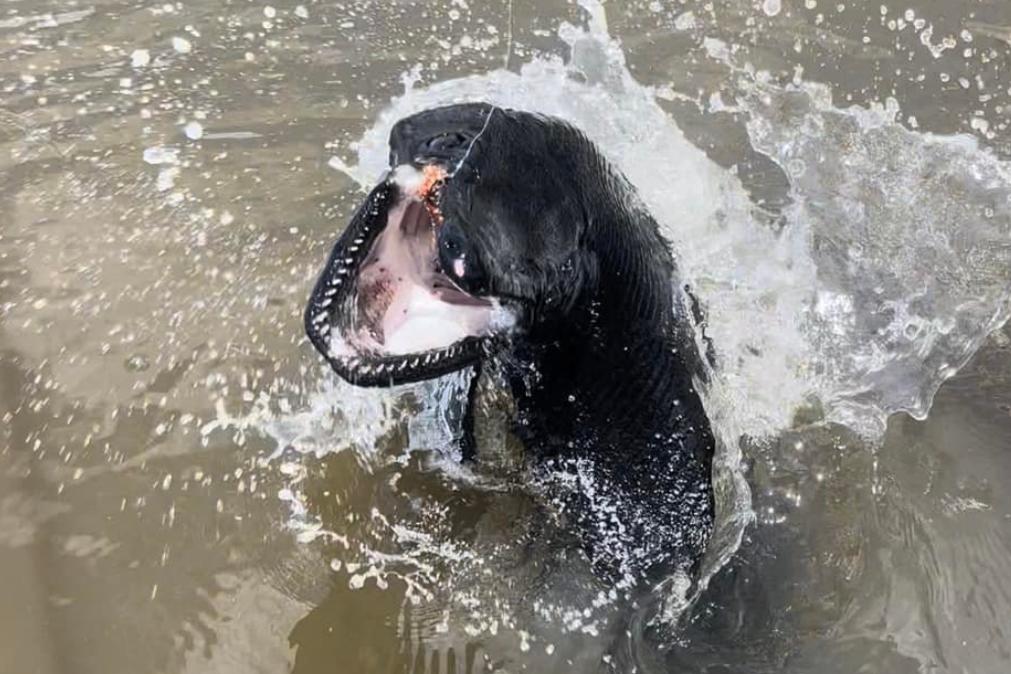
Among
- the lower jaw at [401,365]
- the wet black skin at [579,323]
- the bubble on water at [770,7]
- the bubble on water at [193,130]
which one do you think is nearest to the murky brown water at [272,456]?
the bubble on water at [193,130]

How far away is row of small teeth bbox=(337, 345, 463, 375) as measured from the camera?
2.11m

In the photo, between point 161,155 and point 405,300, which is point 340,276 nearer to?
point 405,300

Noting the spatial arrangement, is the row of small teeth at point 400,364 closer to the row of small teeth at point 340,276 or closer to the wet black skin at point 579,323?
the wet black skin at point 579,323

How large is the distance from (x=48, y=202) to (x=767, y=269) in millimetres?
2443

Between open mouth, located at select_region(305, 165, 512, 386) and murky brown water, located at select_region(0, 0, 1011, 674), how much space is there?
35.3 inches

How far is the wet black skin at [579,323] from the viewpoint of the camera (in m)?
2.11

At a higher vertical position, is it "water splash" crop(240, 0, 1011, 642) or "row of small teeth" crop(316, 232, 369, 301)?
"row of small teeth" crop(316, 232, 369, 301)

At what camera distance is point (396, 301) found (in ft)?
7.07

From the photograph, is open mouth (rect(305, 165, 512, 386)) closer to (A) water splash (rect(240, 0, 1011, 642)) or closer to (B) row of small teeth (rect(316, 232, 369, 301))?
(B) row of small teeth (rect(316, 232, 369, 301))

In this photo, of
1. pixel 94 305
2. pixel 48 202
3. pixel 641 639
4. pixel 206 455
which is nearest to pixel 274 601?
pixel 206 455

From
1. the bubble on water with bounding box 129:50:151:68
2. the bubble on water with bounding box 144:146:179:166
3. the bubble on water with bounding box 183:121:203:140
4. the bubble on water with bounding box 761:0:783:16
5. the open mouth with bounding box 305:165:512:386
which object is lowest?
the bubble on water with bounding box 144:146:179:166

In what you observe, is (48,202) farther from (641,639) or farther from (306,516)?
(641,639)

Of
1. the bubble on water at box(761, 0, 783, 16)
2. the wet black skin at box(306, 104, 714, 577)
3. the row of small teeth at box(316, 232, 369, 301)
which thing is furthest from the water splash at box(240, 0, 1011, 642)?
the row of small teeth at box(316, 232, 369, 301)

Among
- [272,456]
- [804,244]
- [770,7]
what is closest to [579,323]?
[272,456]
